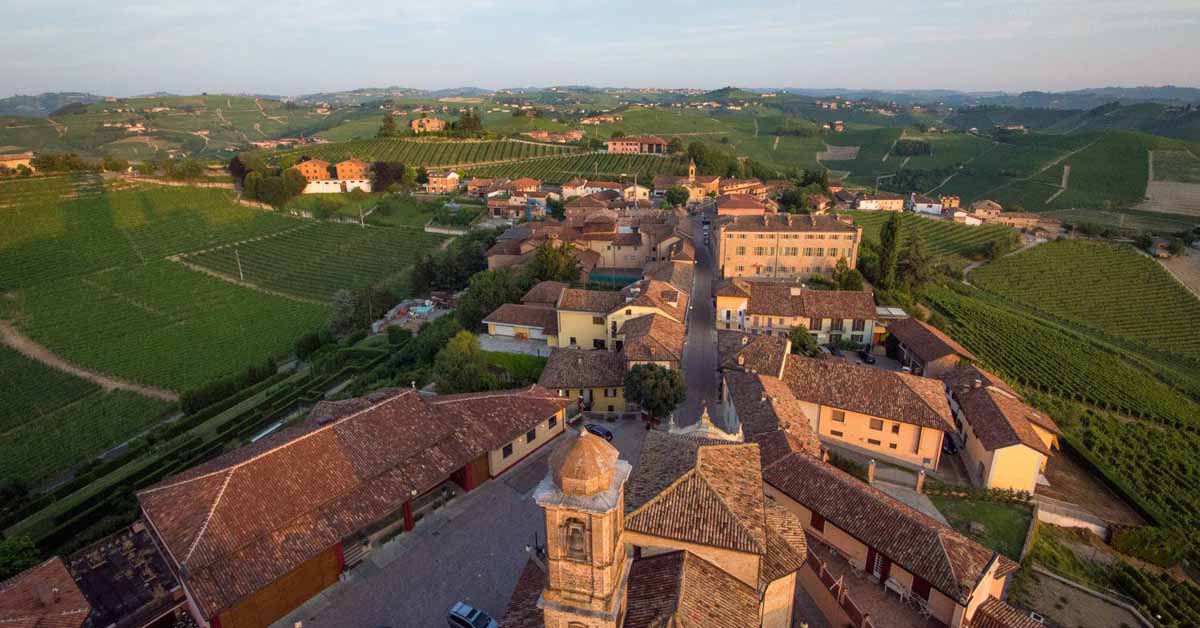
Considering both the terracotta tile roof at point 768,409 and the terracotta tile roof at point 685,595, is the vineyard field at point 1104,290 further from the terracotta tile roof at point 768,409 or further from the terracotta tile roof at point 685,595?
the terracotta tile roof at point 685,595

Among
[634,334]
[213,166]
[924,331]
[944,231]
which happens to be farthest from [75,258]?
[944,231]

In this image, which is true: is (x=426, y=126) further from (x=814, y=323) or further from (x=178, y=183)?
(x=814, y=323)

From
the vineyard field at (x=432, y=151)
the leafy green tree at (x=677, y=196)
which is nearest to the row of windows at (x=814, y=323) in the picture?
the leafy green tree at (x=677, y=196)

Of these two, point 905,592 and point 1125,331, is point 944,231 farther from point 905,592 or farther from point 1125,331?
point 905,592

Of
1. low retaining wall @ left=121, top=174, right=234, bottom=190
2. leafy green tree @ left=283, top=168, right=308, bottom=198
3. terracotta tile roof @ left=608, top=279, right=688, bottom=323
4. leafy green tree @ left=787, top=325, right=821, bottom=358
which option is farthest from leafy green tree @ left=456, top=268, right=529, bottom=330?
low retaining wall @ left=121, top=174, right=234, bottom=190

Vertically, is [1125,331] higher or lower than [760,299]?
lower

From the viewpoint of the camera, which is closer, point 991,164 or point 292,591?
point 292,591

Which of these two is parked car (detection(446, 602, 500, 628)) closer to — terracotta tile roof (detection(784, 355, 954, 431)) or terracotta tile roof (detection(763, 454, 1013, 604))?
terracotta tile roof (detection(763, 454, 1013, 604))
